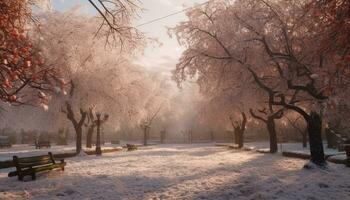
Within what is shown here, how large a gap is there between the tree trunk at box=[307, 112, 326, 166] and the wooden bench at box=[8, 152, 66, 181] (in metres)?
10.6

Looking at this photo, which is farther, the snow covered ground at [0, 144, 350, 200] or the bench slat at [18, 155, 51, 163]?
the bench slat at [18, 155, 51, 163]

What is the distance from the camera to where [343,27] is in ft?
21.4

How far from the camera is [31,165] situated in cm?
1315

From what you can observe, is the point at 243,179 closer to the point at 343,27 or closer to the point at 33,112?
the point at 343,27

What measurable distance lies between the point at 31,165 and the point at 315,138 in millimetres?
11585

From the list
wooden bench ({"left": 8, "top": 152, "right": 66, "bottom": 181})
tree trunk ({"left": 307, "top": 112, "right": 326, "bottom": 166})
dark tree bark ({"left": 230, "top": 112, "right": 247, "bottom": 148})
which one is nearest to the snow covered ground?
wooden bench ({"left": 8, "top": 152, "right": 66, "bottom": 181})

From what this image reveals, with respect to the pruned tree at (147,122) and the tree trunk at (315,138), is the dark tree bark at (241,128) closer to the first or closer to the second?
the pruned tree at (147,122)

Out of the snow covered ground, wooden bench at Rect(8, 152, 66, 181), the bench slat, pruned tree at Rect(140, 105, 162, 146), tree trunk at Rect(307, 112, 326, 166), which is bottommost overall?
the snow covered ground

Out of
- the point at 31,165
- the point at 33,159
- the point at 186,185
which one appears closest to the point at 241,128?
the point at 186,185

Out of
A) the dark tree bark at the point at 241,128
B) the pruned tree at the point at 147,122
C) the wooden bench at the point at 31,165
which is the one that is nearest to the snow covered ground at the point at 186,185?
the wooden bench at the point at 31,165

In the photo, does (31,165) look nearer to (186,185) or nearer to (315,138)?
(186,185)

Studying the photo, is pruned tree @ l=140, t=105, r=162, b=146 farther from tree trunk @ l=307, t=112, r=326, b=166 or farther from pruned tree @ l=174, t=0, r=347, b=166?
tree trunk @ l=307, t=112, r=326, b=166

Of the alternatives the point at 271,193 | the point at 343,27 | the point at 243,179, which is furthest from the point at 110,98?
the point at 343,27

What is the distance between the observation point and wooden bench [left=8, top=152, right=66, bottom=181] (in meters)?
12.7
